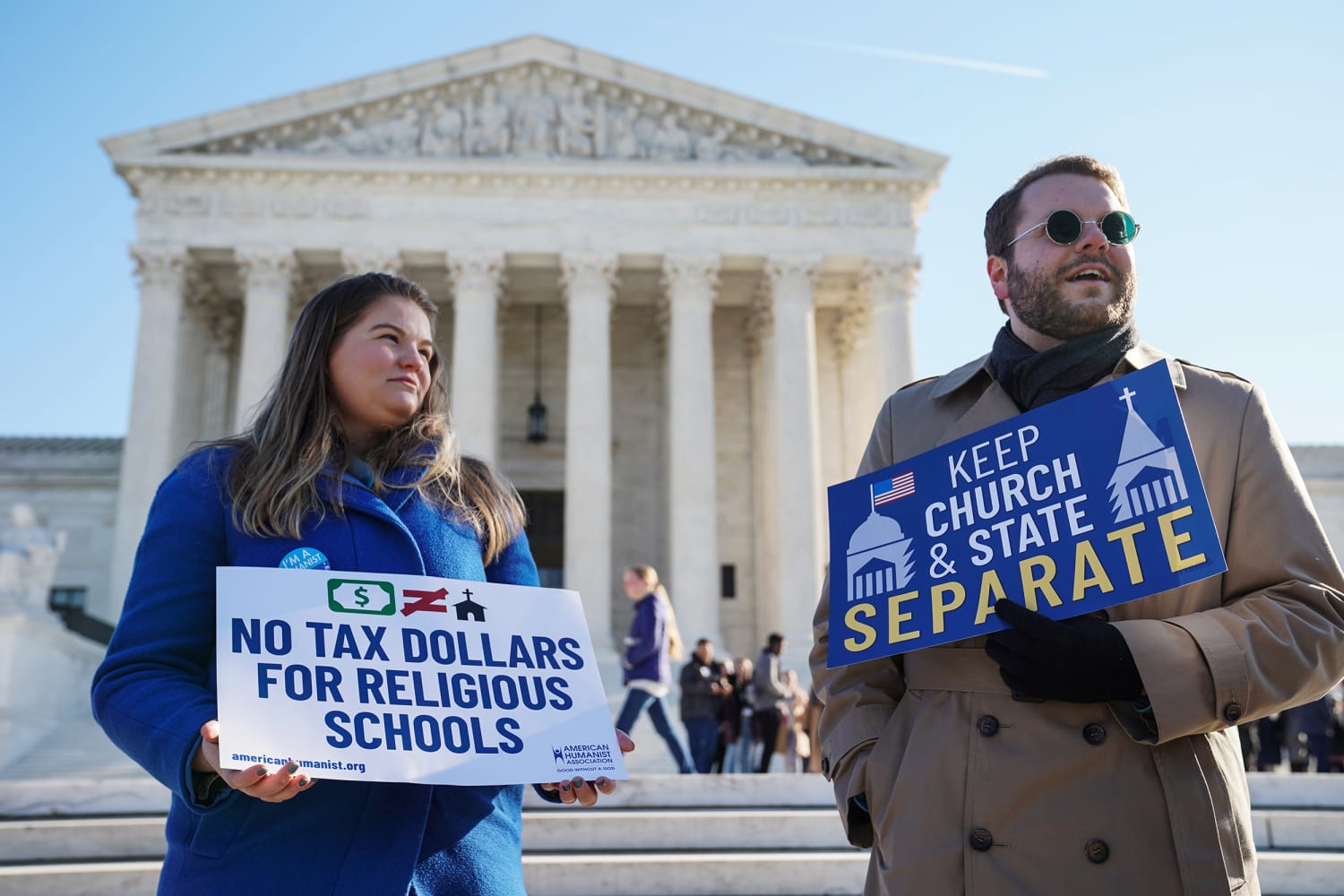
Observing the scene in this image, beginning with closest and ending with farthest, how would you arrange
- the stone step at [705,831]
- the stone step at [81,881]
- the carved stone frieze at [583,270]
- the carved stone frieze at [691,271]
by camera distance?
the stone step at [81,881], the stone step at [705,831], the carved stone frieze at [583,270], the carved stone frieze at [691,271]

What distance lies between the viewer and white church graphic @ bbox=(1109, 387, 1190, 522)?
278cm

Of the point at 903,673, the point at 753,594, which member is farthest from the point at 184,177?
the point at 903,673

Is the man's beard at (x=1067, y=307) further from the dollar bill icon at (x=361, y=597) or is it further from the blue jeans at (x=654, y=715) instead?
the blue jeans at (x=654, y=715)

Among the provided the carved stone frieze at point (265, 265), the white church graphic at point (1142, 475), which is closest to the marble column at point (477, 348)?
the carved stone frieze at point (265, 265)

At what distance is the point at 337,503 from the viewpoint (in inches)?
122

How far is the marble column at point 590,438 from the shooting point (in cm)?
2712

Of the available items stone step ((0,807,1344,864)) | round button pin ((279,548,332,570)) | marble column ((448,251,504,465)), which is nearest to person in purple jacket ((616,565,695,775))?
stone step ((0,807,1344,864))

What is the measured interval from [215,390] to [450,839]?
32077mm

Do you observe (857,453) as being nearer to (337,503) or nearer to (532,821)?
(532,821)

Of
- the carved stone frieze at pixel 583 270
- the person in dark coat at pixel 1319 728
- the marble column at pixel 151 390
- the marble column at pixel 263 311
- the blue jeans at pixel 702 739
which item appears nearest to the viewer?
the blue jeans at pixel 702 739

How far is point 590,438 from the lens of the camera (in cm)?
2814

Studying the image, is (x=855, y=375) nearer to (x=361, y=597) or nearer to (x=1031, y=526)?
(x=1031, y=526)

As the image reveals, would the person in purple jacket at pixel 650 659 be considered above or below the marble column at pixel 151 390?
below

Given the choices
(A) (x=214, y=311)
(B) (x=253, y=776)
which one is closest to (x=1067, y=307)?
(B) (x=253, y=776)
